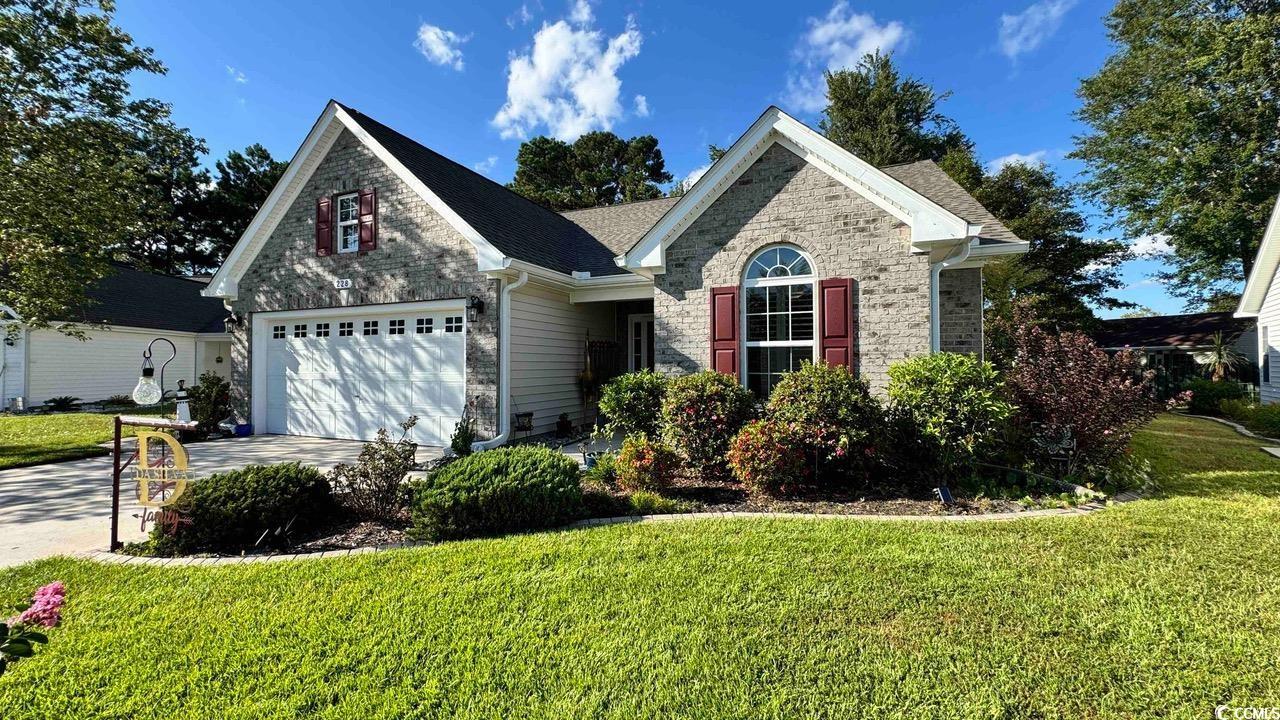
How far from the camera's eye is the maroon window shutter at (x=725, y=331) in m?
8.38

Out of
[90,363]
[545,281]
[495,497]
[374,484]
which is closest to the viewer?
[495,497]

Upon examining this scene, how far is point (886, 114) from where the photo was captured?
25.8m

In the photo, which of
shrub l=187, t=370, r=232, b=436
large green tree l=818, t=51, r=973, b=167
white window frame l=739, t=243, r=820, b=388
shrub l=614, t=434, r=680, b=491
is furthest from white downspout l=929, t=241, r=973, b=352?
large green tree l=818, t=51, r=973, b=167

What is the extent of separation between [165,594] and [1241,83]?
33.3m

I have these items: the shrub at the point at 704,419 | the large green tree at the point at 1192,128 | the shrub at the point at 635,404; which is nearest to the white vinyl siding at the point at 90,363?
the shrub at the point at 635,404

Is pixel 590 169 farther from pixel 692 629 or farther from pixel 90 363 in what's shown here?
pixel 692 629

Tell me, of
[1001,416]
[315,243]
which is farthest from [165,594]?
[315,243]

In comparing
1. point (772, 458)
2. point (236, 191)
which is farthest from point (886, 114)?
point (236, 191)

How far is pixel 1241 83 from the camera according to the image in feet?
63.4

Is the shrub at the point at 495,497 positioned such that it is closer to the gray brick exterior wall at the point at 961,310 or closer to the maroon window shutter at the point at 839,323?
the maroon window shutter at the point at 839,323

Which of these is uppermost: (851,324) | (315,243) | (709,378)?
(315,243)

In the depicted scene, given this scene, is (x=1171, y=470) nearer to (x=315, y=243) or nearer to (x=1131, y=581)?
(x=1131, y=581)

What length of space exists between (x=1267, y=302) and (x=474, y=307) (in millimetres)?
21454

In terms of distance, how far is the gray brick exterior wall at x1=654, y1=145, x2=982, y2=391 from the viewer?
7609 millimetres
